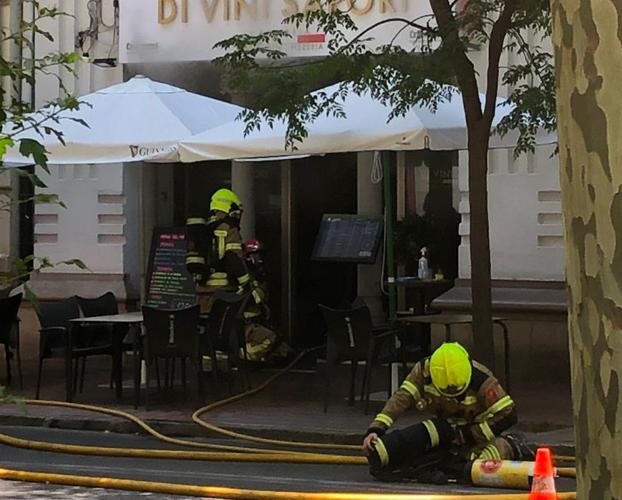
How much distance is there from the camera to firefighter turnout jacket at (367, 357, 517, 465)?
7.33 meters

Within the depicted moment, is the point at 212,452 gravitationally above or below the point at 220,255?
below

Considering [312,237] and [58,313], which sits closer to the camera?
[58,313]

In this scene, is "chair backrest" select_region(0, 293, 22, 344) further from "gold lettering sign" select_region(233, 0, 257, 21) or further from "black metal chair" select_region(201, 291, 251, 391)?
"gold lettering sign" select_region(233, 0, 257, 21)

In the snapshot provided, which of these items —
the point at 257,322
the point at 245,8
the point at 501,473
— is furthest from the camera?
the point at 245,8

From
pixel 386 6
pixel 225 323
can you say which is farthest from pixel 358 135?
pixel 386 6

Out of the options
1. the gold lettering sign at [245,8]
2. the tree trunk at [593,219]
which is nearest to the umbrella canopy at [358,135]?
the gold lettering sign at [245,8]

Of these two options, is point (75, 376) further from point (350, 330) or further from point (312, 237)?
point (312, 237)

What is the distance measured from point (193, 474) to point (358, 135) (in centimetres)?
341

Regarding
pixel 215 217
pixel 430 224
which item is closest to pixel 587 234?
pixel 215 217

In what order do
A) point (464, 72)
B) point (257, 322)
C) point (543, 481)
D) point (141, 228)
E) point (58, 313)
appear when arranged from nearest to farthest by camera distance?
point (543, 481), point (464, 72), point (58, 313), point (257, 322), point (141, 228)

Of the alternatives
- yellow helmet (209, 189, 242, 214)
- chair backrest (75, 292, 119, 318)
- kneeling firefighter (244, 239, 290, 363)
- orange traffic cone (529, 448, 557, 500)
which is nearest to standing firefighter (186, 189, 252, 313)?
yellow helmet (209, 189, 242, 214)

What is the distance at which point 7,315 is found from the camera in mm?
11688

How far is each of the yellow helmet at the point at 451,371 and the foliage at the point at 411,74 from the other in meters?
2.87

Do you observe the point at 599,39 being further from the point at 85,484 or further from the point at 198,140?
the point at 198,140
